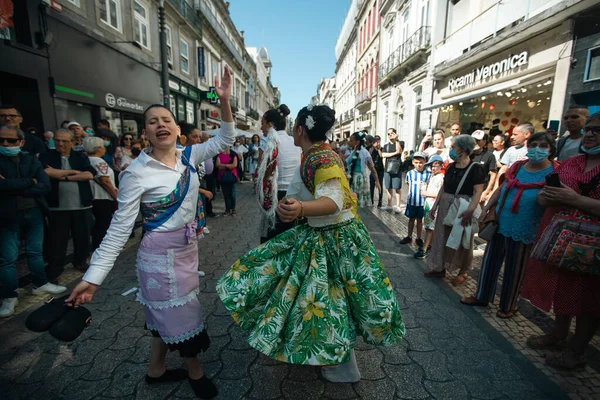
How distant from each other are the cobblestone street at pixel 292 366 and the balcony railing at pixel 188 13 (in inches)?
719

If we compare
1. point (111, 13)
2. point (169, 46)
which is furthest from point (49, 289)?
point (169, 46)

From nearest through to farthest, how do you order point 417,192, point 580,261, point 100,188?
point 580,261, point 100,188, point 417,192

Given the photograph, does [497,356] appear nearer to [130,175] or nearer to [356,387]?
[356,387]

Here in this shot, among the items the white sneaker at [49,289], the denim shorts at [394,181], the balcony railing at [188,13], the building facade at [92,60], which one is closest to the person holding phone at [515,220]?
the denim shorts at [394,181]

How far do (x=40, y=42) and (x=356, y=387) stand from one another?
410 inches

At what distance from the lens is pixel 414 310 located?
322 centimetres

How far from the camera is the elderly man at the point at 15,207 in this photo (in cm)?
299

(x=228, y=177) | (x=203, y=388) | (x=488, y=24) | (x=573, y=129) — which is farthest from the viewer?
(x=488, y=24)

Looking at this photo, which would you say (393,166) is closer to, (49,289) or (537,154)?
(537,154)

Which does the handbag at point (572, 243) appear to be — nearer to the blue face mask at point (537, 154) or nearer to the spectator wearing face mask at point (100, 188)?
the blue face mask at point (537, 154)

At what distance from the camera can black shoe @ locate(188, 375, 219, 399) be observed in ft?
6.68

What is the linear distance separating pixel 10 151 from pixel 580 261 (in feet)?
16.5

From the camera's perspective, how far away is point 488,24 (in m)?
10.7

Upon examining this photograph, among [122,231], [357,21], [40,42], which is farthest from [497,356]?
[357,21]
